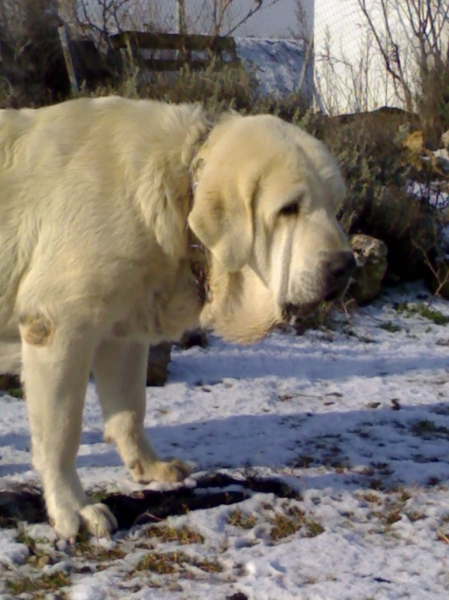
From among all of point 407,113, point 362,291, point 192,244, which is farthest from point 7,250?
point 407,113

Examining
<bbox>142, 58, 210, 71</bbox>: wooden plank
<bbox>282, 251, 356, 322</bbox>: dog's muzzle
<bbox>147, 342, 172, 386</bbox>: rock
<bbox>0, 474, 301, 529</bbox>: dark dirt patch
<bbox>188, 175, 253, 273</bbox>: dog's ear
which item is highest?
<bbox>142, 58, 210, 71</bbox>: wooden plank

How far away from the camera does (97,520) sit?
2744 millimetres

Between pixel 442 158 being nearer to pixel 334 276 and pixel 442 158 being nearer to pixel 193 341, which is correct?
pixel 193 341

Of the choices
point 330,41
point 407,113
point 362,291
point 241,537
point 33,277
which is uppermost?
point 330,41

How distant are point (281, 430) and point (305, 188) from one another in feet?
5.22

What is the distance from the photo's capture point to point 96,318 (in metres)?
2.63

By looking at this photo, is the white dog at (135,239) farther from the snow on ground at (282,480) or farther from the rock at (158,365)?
the rock at (158,365)

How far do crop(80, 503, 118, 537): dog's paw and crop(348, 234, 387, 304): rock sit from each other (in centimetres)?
372

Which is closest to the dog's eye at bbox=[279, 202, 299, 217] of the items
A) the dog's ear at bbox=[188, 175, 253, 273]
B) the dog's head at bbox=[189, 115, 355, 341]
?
the dog's head at bbox=[189, 115, 355, 341]

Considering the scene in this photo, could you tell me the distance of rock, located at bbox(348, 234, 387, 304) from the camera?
6.14m

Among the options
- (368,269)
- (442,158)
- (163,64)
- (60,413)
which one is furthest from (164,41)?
(60,413)

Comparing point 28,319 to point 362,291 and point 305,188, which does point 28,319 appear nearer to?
point 305,188

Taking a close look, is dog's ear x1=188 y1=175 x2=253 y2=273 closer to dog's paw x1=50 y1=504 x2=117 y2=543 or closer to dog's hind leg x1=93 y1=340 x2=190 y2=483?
dog's hind leg x1=93 y1=340 x2=190 y2=483

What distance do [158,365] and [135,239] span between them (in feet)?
Result: 6.25
